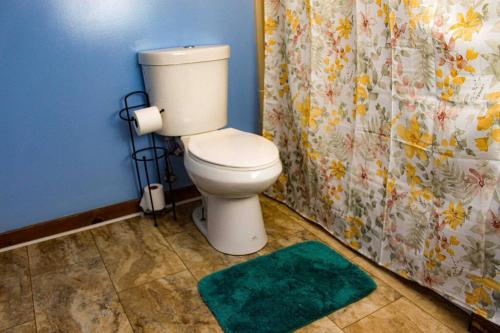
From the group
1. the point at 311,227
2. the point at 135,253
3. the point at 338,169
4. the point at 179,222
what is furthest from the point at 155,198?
the point at 338,169

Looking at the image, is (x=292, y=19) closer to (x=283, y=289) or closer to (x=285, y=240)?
(x=285, y=240)

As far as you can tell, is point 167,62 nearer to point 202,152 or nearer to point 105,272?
point 202,152

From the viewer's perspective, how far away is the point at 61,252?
1.77m

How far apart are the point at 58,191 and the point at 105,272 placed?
0.50 metres

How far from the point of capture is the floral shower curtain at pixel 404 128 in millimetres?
1104

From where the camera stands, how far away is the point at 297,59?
1770mm

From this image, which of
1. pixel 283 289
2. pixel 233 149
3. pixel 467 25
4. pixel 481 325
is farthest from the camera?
pixel 233 149

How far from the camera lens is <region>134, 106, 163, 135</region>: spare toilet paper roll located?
1706 mm

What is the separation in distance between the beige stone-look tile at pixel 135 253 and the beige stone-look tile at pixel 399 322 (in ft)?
2.45

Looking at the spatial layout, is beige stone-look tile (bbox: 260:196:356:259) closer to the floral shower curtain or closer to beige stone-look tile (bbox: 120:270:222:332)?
the floral shower curtain

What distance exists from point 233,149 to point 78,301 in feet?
2.71

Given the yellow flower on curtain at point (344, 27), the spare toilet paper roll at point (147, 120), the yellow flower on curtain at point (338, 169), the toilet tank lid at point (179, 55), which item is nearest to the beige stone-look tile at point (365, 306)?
the yellow flower on curtain at point (338, 169)

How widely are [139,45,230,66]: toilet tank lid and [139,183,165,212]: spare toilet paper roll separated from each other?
0.61 metres

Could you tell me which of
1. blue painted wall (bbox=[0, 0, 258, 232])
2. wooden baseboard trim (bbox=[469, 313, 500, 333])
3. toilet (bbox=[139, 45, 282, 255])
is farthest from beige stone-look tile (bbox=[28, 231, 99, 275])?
wooden baseboard trim (bbox=[469, 313, 500, 333])
